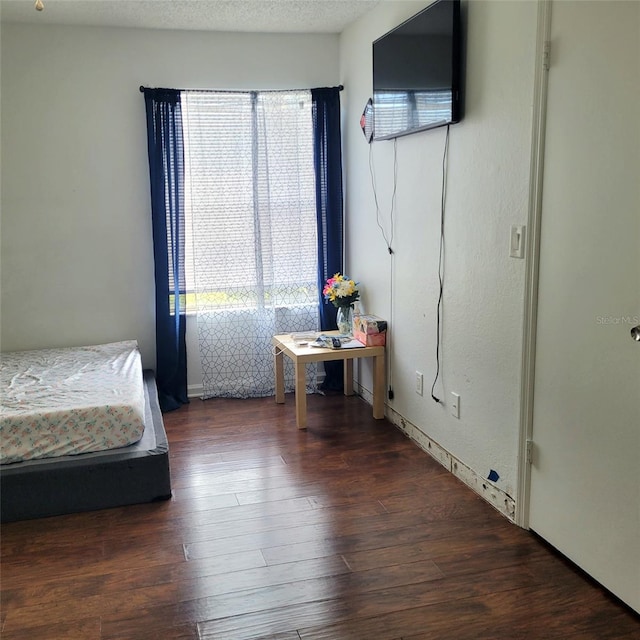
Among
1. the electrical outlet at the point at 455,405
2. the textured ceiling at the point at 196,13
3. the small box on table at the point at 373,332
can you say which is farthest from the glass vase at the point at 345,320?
the textured ceiling at the point at 196,13

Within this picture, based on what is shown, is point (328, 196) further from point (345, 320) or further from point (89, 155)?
point (89, 155)

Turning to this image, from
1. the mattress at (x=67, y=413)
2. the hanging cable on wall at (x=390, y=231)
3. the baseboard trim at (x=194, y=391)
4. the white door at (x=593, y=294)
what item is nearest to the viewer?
the white door at (x=593, y=294)

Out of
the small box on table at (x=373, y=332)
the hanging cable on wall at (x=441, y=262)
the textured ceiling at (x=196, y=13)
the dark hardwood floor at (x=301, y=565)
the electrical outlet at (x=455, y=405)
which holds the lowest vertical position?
the dark hardwood floor at (x=301, y=565)

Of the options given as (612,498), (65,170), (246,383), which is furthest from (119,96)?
(612,498)

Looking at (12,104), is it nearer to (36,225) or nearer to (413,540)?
(36,225)

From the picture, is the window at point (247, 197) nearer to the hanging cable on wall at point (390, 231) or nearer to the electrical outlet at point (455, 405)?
the hanging cable on wall at point (390, 231)

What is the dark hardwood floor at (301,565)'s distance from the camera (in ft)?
7.28

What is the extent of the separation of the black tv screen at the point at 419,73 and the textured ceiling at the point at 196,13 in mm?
505

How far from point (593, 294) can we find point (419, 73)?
1583 mm

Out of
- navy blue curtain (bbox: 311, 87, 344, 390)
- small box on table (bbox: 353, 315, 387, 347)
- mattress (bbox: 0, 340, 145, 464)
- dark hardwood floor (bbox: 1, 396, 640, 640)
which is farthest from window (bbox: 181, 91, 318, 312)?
dark hardwood floor (bbox: 1, 396, 640, 640)

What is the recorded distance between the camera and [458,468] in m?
3.31

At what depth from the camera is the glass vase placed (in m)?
4.42

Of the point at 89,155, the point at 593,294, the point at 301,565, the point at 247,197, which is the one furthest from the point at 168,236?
the point at 593,294

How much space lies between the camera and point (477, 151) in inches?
118
